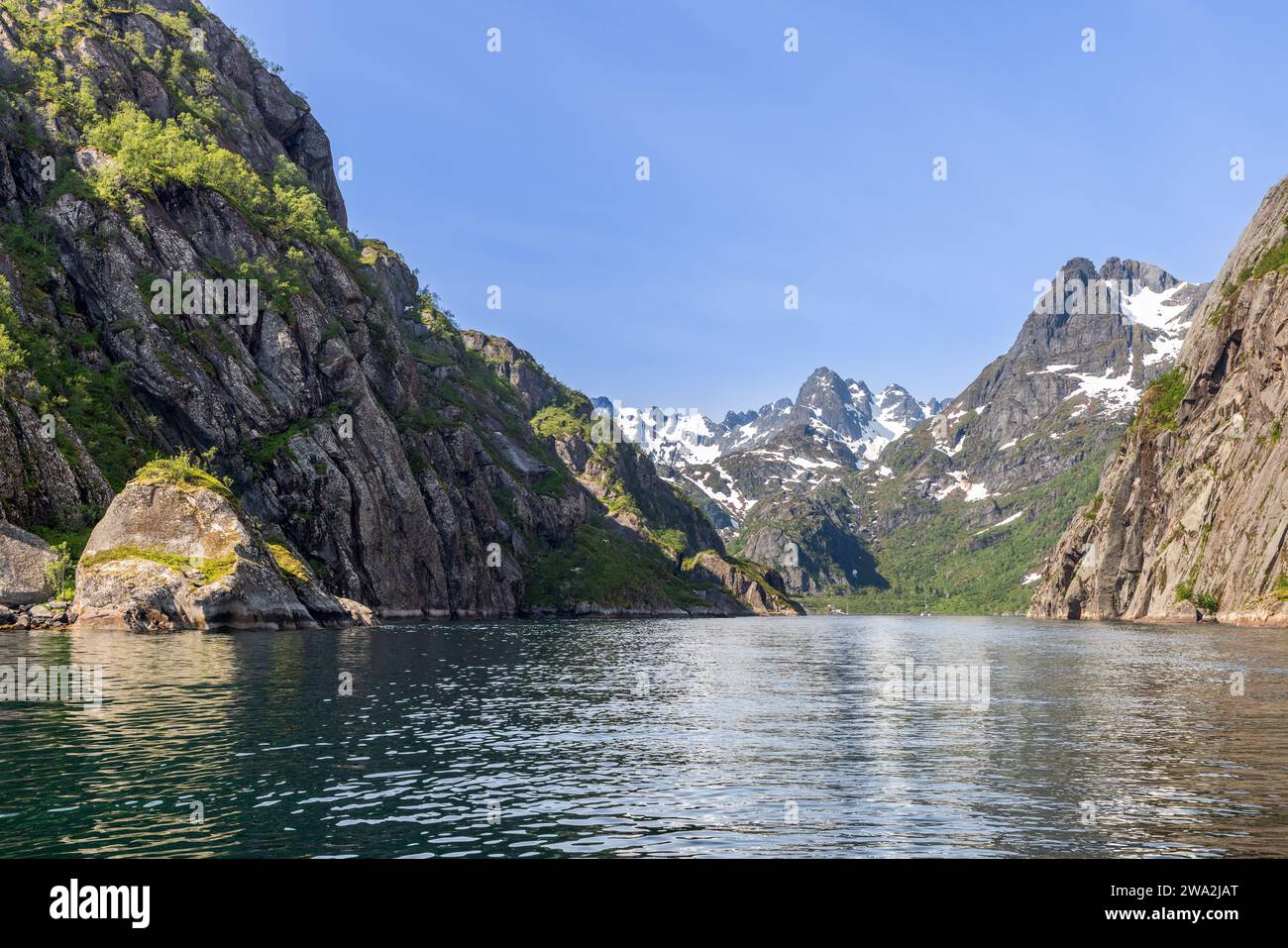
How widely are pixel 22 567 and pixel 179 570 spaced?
48.6 feet

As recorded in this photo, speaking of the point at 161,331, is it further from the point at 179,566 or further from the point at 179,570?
the point at 179,570

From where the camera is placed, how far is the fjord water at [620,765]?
23.7 m

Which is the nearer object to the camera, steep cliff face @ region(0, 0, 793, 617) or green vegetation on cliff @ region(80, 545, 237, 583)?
green vegetation on cliff @ region(80, 545, 237, 583)

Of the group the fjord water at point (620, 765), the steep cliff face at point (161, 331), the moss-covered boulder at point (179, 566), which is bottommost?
the fjord water at point (620, 765)

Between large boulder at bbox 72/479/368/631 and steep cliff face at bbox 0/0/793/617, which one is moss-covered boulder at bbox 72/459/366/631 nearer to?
large boulder at bbox 72/479/368/631

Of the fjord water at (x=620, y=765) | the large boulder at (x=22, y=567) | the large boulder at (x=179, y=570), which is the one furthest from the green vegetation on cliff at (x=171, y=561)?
the fjord water at (x=620, y=765)

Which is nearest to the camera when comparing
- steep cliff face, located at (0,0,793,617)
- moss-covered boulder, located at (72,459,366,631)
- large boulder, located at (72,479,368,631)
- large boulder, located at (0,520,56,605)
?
large boulder, located at (0,520,56,605)

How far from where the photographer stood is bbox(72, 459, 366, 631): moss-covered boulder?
94.4 meters

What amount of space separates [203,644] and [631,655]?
3905 cm

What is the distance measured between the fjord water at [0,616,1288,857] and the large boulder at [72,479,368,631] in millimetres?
27310

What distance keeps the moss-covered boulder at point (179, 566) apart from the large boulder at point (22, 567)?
182 inches

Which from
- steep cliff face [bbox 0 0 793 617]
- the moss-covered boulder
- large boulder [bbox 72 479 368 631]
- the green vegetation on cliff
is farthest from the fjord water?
steep cliff face [bbox 0 0 793 617]

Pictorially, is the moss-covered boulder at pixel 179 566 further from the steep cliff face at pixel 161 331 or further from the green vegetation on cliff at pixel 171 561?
the steep cliff face at pixel 161 331
